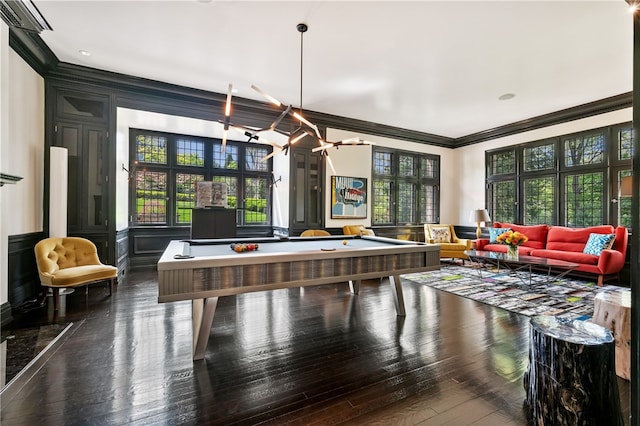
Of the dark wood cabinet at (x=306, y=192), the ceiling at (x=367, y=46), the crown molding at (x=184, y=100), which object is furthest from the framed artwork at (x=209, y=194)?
the ceiling at (x=367, y=46)

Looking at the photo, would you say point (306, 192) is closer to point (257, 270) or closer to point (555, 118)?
point (257, 270)

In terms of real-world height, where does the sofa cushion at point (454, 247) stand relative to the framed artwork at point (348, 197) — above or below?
below

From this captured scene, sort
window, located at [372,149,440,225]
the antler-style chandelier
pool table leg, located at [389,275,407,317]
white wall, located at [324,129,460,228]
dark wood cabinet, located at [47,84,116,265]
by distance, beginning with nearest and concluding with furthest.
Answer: the antler-style chandelier
pool table leg, located at [389,275,407,317]
dark wood cabinet, located at [47,84,116,265]
white wall, located at [324,129,460,228]
window, located at [372,149,440,225]

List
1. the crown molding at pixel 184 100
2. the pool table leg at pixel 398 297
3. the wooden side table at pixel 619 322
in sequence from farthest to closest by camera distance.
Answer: the crown molding at pixel 184 100 → the pool table leg at pixel 398 297 → the wooden side table at pixel 619 322

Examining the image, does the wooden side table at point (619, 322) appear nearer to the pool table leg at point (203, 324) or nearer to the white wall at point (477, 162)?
the pool table leg at point (203, 324)

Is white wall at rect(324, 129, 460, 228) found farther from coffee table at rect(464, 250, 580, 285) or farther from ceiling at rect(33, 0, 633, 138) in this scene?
coffee table at rect(464, 250, 580, 285)

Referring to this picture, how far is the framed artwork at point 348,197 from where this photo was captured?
6.52 meters

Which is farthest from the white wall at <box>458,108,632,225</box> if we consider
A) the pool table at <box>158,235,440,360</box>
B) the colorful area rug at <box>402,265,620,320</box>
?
the pool table at <box>158,235,440,360</box>

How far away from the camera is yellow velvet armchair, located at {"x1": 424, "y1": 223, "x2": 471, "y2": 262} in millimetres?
6527

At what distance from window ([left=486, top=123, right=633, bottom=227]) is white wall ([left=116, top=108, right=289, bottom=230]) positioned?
5.14 metres

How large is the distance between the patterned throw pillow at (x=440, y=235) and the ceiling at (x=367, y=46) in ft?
9.69

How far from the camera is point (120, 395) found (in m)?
1.87

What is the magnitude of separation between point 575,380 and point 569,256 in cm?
474

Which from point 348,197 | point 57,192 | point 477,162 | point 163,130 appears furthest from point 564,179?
point 57,192
